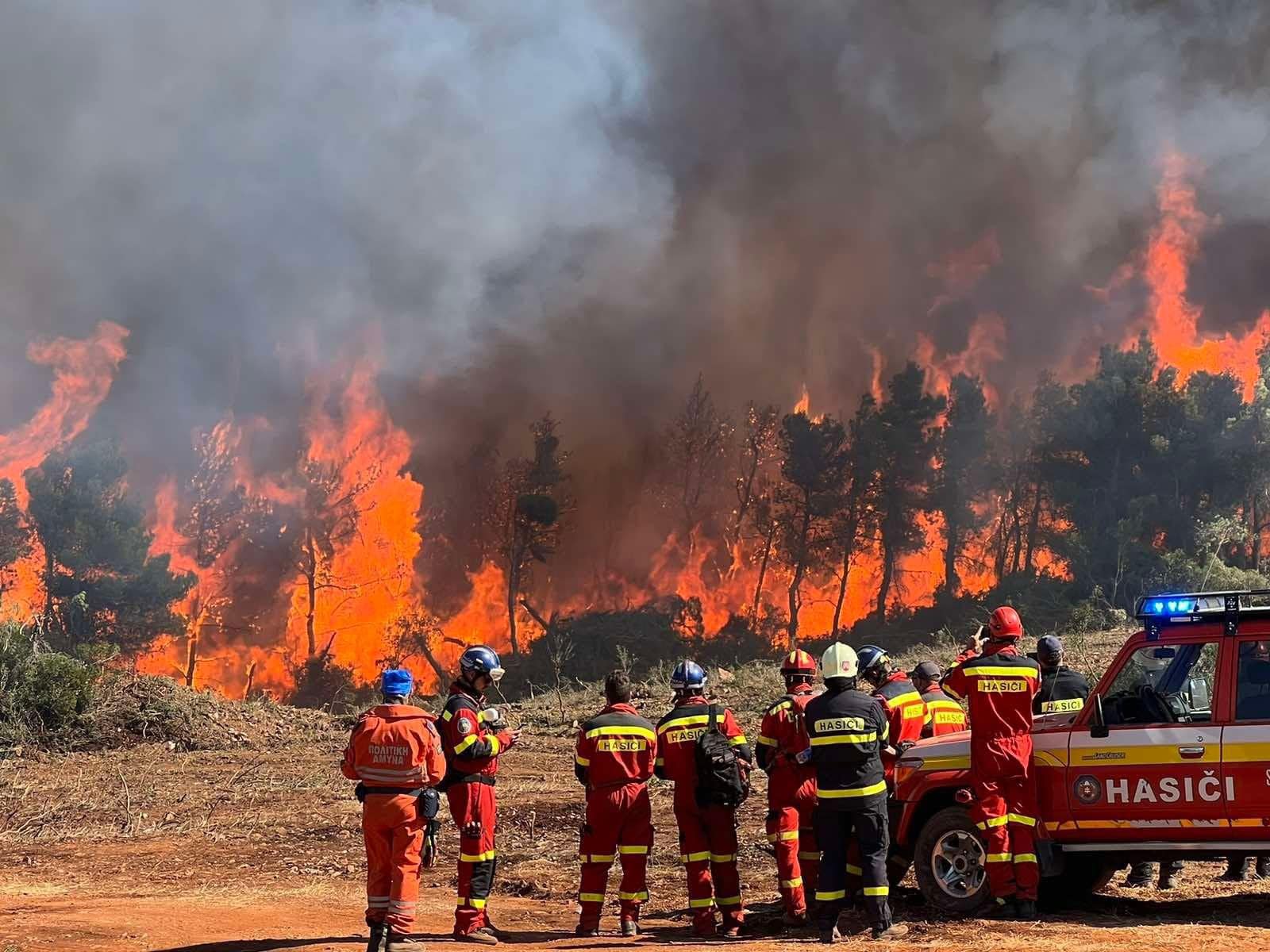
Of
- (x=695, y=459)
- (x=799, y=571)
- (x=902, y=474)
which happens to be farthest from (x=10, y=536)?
(x=902, y=474)

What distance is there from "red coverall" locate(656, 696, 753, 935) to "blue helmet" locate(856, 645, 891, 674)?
1173 mm

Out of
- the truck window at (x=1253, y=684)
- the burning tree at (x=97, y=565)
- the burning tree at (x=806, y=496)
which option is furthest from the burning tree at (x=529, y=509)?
the truck window at (x=1253, y=684)

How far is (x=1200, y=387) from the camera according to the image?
1539 inches

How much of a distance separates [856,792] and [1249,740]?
95.7 inches

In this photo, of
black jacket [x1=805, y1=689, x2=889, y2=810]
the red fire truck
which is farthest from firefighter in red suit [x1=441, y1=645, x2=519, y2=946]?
Answer: the red fire truck

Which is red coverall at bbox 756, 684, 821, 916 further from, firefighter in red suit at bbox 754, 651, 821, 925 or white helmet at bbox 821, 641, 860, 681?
white helmet at bbox 821, 641, 860, 681

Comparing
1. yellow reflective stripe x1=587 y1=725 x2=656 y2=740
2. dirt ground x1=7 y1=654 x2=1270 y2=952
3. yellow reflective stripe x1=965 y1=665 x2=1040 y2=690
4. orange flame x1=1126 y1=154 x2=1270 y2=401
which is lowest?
dirt ground x1=7 y1=654 x2=1270 y2=952

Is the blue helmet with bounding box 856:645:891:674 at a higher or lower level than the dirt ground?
higher

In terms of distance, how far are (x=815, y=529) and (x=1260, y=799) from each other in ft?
117

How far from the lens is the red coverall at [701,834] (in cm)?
973

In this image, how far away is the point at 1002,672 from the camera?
363 inches

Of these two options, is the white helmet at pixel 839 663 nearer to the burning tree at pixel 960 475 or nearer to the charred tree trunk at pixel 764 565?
the burning tree at pixel 960 475

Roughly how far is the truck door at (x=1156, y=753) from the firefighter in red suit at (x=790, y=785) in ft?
6.01

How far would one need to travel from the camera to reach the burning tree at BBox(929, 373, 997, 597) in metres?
42.1
